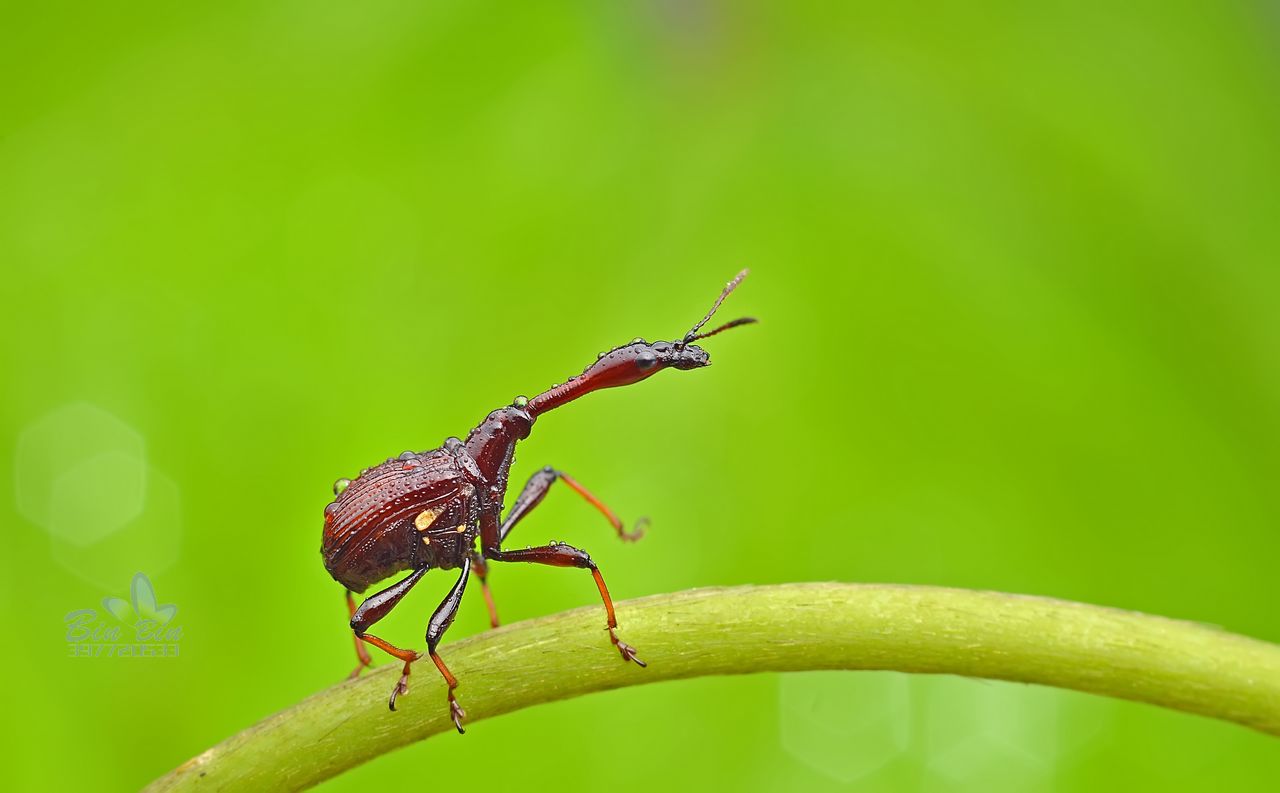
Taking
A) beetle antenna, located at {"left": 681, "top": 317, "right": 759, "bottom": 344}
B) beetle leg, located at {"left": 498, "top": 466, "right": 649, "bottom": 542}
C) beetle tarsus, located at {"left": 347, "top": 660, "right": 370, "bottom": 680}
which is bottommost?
beetle tarsus, located at {"left": 347, "top": 660, "right": 370, "bottom": 680}

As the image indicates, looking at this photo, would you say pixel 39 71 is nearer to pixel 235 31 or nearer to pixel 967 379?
pixel 235 31

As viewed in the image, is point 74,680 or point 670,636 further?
point 74,680

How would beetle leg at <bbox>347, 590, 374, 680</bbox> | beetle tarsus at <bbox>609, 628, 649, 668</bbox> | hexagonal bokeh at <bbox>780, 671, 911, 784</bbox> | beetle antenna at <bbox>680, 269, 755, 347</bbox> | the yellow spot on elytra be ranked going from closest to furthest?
beetle tarsus at <bbox>609, 628, 649, 668</bbox>, hexagonal bokeh at <bbox>780, 671, 911, 784</bbox>, beetle leg at <bbox>347, 590, 374, 680</bbox>, beetle antenna at <bbox>680, 269, 755, 347</bbox>, the yellow spot on elytra

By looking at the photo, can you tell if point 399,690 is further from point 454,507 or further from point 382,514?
point 454,507

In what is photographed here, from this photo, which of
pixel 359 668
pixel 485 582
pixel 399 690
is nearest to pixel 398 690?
pixel 399 690

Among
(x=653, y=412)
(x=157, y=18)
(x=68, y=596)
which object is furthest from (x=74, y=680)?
(x=157, y=18)

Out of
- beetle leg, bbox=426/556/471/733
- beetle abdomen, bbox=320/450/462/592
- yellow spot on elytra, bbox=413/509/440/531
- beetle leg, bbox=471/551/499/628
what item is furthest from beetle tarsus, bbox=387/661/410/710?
yellow spot on elytra, bbox=413/509/440/531

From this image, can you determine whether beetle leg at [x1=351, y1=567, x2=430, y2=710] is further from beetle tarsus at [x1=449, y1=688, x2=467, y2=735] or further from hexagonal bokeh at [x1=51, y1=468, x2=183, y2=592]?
beetle tarsus at [x1=449, y1=688, x2=467, y2=735]
